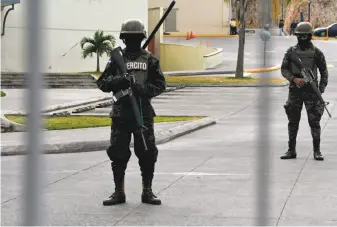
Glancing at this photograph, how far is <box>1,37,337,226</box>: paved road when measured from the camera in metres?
7.57

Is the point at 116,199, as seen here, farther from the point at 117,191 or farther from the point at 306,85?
the point at 306,85

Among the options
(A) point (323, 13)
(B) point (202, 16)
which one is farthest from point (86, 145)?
(A) point (323, 13)

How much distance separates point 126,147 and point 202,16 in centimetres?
5878

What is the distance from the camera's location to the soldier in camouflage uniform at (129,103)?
26.3 feet

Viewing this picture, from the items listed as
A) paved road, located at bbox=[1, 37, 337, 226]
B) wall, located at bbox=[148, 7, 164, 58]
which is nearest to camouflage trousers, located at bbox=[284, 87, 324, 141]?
paved road, located at bbox=[1, 37, 337, 226]

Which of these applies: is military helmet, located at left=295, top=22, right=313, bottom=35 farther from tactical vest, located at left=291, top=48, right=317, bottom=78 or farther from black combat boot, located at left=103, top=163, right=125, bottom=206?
black combat boot, located at left=103, top=163, right=125, bottom=206

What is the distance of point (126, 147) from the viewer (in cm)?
827

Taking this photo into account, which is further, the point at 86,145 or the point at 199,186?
the point at 86,145

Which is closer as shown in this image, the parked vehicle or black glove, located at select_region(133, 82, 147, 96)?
black glove, located at select_region(133, 82, 147, 96)

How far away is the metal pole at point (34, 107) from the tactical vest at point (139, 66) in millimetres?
6243

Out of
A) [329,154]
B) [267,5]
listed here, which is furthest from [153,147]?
[267,5]

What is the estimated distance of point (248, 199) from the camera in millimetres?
8531

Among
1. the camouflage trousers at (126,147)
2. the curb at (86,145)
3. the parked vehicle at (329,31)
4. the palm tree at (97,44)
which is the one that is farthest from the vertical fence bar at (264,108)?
the parked vehicle at (329,31)

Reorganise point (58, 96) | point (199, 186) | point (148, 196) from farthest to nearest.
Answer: point (58, 96), point (199, 186), point (148, 196)
